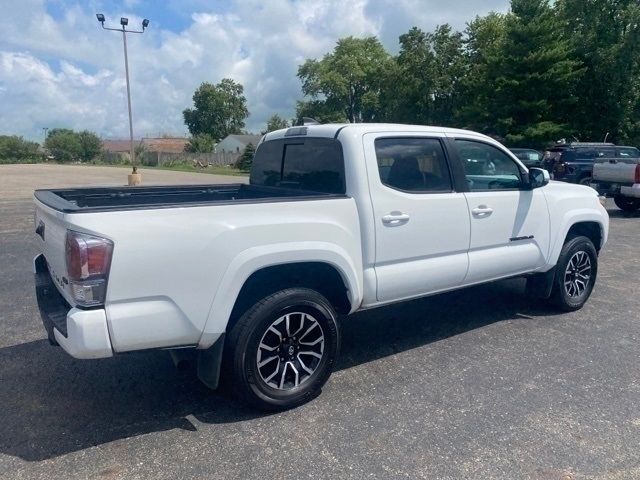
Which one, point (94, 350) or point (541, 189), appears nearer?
point (94, 350)

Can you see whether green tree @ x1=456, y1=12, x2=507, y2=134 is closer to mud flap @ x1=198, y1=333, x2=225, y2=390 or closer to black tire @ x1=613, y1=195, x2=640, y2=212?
black tire @ x1=613, y1=195, x2=640, y2=212

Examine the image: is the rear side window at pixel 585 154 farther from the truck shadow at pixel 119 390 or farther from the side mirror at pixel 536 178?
the side mirror at pixel 536 178

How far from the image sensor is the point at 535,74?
32469 mm

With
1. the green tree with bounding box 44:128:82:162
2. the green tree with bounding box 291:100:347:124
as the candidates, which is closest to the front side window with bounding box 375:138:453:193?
the green tree with bounding box 291:100:347:124

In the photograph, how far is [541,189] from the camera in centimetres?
534

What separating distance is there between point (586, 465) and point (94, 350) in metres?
2.75

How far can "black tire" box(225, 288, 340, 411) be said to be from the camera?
3.39 metres

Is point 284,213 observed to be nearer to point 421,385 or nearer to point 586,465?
point 421,385

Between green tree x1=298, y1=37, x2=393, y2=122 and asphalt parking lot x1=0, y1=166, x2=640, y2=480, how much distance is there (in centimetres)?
6221

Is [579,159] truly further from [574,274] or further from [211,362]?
→ [211,362]

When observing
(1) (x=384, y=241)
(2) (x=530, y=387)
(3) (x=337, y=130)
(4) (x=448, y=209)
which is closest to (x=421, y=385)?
(2) (x=530, y=387)

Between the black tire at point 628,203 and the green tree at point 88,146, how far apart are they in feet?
281

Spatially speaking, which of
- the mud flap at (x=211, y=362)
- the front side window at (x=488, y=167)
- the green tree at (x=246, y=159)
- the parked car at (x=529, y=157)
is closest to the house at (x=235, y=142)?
the green tree at (x=246, y=159)

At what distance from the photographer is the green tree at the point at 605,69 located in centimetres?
3406
